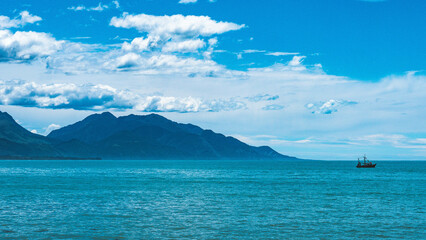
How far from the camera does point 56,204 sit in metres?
61.6

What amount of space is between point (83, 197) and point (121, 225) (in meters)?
30.1

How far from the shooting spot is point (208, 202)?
66.2 metres

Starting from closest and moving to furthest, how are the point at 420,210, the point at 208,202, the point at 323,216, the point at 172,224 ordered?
the point at 172,224 → the point at 323,216 → the point at 420,210 → the point at 208,202

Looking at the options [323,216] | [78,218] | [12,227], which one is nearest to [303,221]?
[323,216]

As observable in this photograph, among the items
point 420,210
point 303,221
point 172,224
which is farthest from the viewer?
point 420,210

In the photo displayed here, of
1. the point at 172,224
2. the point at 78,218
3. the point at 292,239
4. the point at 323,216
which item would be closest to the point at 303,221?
the point at 323,216

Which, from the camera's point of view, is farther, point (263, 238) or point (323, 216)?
point (323, 216)

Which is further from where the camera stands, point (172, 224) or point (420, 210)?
point (420, 210)

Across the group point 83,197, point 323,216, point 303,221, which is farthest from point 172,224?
point 83,197

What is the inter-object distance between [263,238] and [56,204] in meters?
34.1

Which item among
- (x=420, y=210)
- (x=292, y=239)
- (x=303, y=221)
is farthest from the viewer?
(x=420, y=210)

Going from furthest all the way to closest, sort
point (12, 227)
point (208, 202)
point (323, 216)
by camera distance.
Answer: point (208, 202) < point (323, 216) < point (12, 227)

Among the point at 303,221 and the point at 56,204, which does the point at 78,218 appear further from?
the point at 303,221

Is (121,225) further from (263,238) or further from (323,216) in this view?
(323,216)
